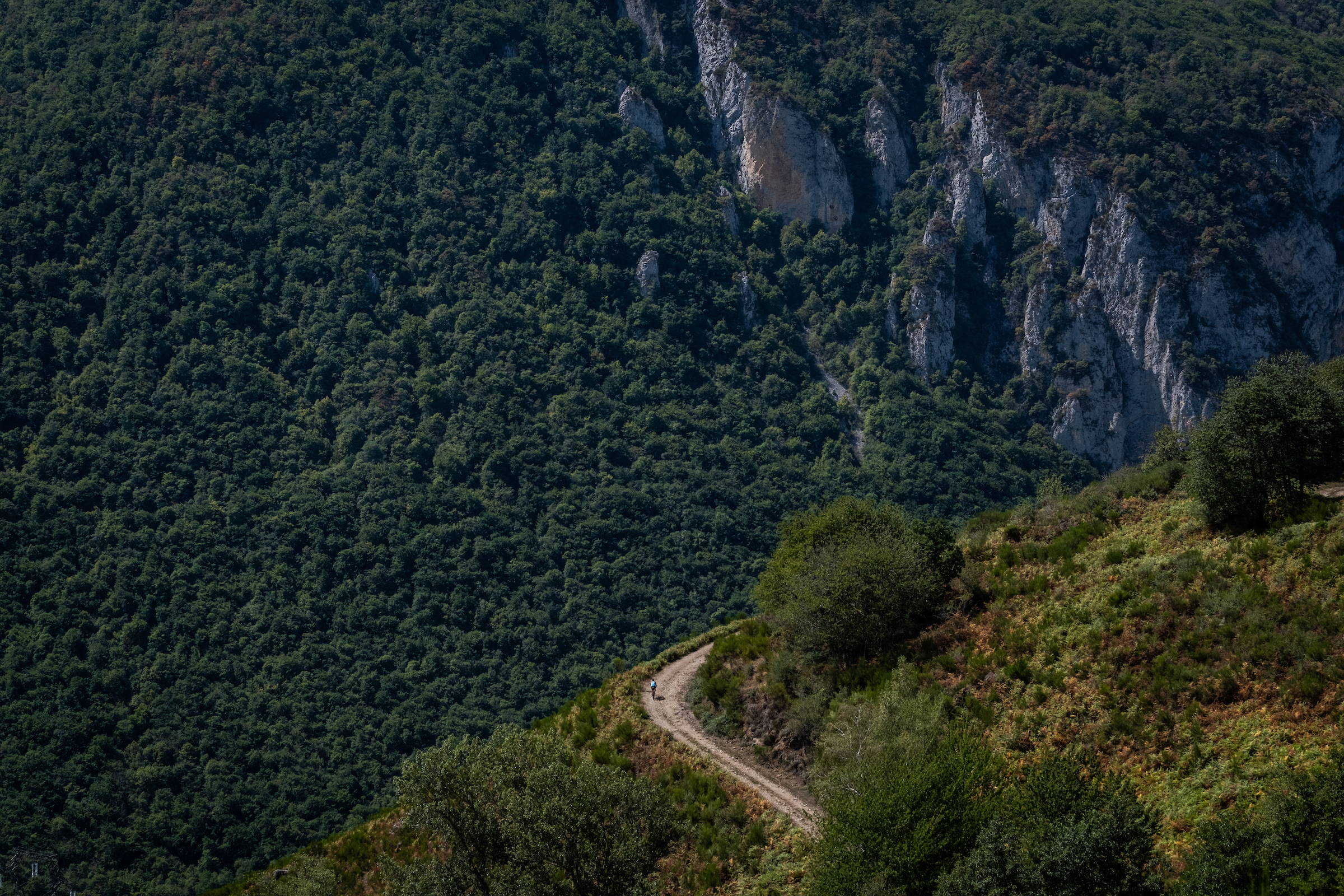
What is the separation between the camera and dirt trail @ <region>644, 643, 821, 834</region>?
34.4m

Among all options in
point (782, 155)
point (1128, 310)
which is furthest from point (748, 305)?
point (1128, 310)

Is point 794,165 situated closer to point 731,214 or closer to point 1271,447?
point 731,214

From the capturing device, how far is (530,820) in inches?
1302

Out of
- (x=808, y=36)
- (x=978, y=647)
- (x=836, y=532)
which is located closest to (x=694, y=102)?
(x=808, y=36)

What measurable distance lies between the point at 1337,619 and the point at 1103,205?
110 metres

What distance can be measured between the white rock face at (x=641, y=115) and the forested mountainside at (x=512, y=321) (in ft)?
1.78

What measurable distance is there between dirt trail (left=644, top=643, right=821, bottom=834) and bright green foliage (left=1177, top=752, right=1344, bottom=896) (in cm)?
1110

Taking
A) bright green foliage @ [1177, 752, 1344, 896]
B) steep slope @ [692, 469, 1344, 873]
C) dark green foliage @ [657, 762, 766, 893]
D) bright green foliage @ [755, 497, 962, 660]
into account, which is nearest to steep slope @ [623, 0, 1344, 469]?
bright green foliage @ [755, 497, 962, 660]

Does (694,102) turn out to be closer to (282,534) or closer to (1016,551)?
(282,534)

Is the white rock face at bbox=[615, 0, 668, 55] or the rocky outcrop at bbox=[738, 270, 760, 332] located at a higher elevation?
the white rock face at bbox=[615, 0, 668, 55]

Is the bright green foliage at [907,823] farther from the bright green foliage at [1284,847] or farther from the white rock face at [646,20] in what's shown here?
the white rock face at [646,20]

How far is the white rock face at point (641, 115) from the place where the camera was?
153 meters

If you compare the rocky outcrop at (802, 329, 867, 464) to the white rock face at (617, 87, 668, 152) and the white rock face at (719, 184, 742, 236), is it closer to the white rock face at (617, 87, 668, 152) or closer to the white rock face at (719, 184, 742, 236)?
the white rock face at (719, 184, 742, 236)

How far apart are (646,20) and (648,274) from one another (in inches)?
1713
